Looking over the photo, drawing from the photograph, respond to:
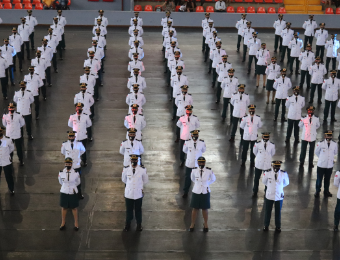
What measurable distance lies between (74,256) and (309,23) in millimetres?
17020

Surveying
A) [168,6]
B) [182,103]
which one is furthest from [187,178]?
[168,6]

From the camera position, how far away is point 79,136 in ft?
49.7

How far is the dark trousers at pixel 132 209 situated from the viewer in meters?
12.2

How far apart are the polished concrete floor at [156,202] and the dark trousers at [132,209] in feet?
1.02

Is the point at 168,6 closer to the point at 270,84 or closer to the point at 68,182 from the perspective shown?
the point at 270,84

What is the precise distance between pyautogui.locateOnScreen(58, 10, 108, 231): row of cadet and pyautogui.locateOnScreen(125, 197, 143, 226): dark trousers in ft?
3.67

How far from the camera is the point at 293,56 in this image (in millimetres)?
21984

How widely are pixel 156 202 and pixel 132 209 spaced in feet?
4.61

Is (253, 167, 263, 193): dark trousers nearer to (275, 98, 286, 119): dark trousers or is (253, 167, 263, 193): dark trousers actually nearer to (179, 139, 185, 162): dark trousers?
(179, 139, 185, 162): dark trousers

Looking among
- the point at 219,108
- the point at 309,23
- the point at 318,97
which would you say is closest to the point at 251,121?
the point at 219,108

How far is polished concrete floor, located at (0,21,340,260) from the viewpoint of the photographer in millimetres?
11930

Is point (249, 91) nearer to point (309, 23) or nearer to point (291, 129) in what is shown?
point (291, 129)

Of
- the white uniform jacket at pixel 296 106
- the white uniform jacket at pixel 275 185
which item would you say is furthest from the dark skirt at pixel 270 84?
the white uniform jacket at pixel 275 185

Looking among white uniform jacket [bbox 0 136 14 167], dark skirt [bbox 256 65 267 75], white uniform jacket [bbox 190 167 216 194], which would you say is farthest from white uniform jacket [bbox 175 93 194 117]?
white uniform jacket [bbox 0 136 14 167]
